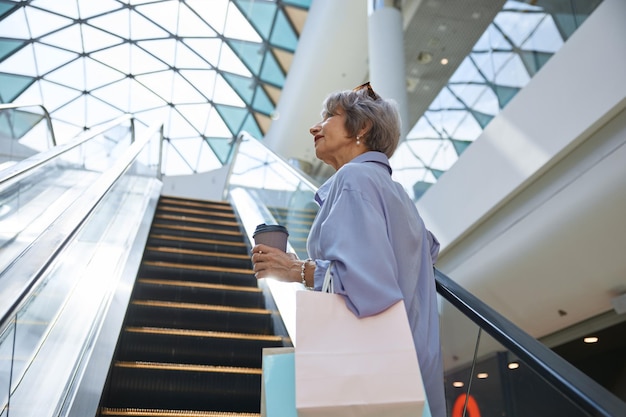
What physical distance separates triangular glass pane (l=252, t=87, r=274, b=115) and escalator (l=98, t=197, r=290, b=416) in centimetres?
1350

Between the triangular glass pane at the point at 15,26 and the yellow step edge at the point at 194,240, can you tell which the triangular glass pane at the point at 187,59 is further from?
the yellow step edge at the point at 194,240

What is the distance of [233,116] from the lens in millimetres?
23953

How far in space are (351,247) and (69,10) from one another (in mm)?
20825

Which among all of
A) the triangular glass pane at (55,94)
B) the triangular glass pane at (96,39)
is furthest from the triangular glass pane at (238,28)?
the triangular glass pane at (55,94)

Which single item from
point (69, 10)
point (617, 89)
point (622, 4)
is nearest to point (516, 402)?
point (617, 89)

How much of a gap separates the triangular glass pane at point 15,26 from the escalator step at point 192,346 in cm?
1818

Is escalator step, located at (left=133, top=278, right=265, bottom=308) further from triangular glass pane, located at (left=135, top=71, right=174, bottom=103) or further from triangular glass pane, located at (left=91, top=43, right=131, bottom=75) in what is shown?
triangular glass pane, located at (left=135, top=71, right=174, bottom=103)

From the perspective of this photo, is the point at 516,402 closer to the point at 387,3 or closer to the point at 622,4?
the point at 622,4

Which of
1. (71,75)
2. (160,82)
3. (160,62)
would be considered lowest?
(71,75)

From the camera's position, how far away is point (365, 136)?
6.37 feet

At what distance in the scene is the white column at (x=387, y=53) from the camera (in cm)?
1021

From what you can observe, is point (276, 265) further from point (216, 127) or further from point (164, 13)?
point (216, 127)

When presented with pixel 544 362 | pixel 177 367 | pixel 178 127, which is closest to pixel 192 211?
pixel 177 367

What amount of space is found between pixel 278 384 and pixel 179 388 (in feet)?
8.52
